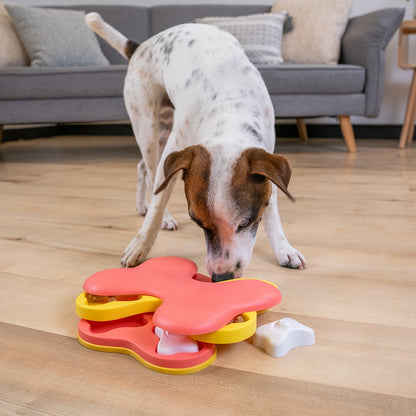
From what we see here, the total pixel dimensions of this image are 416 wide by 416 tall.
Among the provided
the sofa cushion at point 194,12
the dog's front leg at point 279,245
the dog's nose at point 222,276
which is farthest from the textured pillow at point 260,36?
the dog's nose at point 222,276

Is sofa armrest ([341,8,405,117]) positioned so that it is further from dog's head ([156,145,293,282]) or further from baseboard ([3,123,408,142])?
dog's head ([156,145,293,282])

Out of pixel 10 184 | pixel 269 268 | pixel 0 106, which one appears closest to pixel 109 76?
pixel 0 106

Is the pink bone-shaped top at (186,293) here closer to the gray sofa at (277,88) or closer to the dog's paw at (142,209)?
the dog's paw at (142,209)

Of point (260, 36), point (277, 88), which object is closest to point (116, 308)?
point (277, 88)

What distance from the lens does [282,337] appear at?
1.00 m

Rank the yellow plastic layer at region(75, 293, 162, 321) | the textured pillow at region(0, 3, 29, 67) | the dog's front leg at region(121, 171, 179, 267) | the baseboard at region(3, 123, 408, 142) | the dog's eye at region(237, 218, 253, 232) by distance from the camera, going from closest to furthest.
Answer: the yellow plastic layer at region(75, 293, 162, 321) < the dog's eye at region(237, 218, 253, 232) < the dog's front leg at region(121, 171, 179, 267) < the textured pillow at region(0, 3, 29, 67) < the baseboard at region(3, 123, 408, 142)

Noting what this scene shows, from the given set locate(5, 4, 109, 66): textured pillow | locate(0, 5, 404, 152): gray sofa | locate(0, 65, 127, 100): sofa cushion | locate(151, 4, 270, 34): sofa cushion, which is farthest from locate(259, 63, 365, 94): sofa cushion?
locate(5, 4, 109, 66): textured pillow

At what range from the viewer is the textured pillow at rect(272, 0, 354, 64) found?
4324 millimetres

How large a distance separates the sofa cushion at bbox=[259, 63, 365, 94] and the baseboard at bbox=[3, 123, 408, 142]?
4.74 feet

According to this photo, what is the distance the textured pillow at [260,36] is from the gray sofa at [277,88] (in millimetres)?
372

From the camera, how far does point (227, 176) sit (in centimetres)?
117

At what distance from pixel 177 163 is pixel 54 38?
3635mm

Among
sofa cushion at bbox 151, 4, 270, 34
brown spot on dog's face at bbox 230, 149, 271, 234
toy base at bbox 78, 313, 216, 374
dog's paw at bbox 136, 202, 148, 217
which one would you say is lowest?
dog's paw at bbox 136, 202, 148, 217

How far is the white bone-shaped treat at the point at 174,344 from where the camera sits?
Answer: 3.19ft
